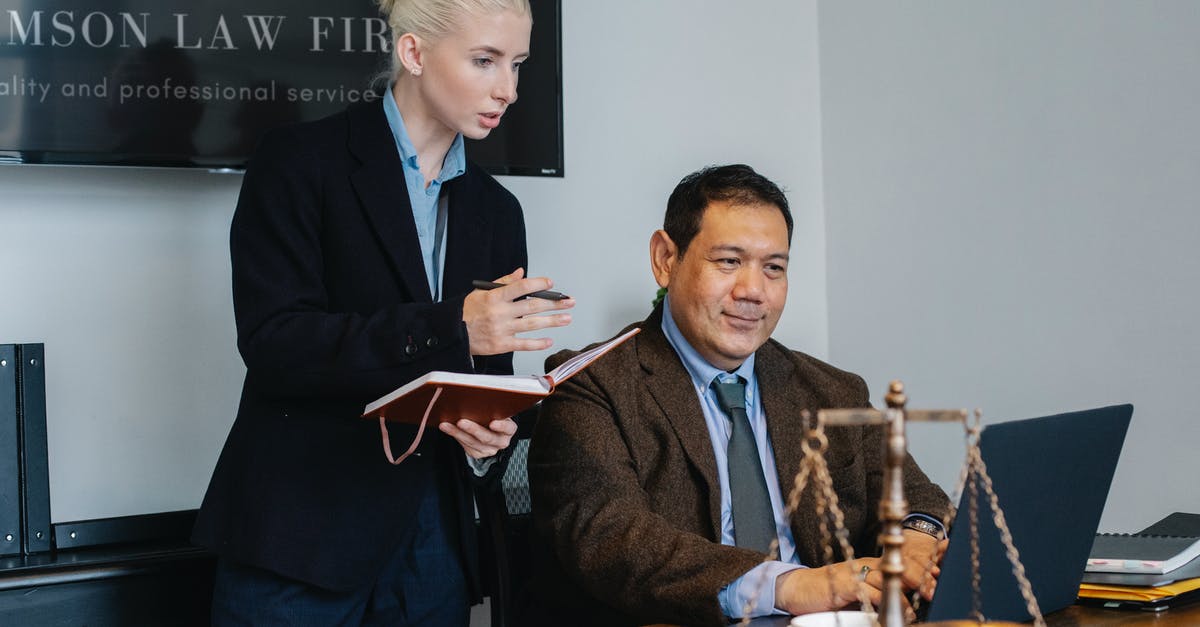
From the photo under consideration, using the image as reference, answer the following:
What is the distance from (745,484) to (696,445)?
0.10m

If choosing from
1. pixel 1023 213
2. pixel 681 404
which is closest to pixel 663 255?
pixel 681 404

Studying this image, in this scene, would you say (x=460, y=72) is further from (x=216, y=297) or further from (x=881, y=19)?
(x=881, y=19)

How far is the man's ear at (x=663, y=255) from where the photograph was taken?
1.93m

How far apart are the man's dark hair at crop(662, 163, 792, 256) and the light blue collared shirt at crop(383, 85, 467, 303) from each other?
370 mm

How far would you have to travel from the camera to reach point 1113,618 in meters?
1.37

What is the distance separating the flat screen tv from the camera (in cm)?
227

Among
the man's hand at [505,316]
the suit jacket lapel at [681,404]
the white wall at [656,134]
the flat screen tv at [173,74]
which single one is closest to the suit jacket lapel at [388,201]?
the man's hand at [505,316]

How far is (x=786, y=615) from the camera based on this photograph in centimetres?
138

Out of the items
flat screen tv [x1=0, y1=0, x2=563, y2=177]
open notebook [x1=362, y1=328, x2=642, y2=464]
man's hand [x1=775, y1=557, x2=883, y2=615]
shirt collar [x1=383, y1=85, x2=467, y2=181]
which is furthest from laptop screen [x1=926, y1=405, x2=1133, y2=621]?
flat screen tv [x1=0, y1=0, x2=563, y2=177]

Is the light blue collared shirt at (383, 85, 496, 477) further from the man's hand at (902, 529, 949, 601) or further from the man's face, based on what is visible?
the man's hand at (902, 529, 949, 601)

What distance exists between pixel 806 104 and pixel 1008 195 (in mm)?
747

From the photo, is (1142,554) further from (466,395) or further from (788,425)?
(466,395)

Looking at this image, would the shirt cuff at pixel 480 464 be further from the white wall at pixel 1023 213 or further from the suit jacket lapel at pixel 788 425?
the white wall at pixel 1023 213

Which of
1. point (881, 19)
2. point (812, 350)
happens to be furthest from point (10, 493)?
point (881, 19)
